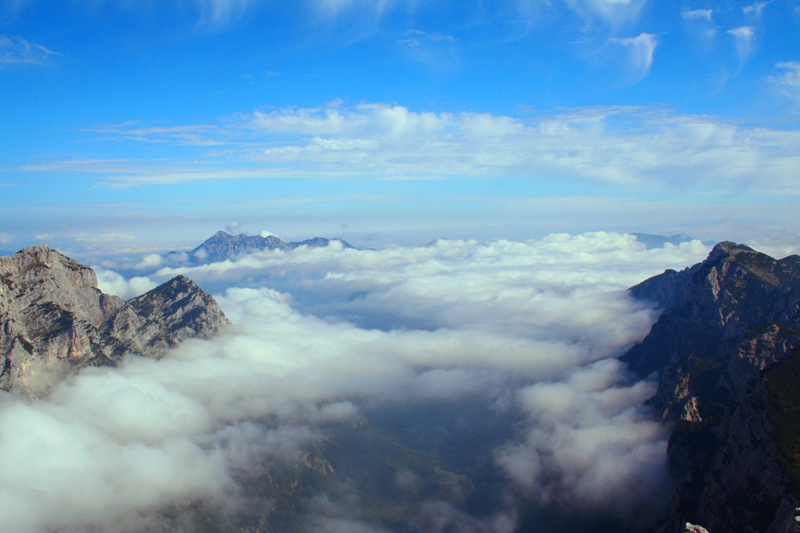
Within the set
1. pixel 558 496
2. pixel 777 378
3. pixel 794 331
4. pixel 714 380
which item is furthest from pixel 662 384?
pixel 777 378

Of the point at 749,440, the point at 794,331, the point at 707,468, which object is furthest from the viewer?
the point at 794,331

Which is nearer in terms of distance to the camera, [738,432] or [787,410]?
[787,410]

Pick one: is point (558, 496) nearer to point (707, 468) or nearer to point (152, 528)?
point (707, 468)

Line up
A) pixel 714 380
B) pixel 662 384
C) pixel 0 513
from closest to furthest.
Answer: pixel 0 513 < pixel 714 380 < pixel 662 384

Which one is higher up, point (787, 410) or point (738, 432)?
point (787, 410)

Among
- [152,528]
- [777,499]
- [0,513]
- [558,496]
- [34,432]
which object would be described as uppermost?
[777,499]

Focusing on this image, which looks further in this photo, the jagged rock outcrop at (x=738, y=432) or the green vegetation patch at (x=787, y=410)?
the jagged rock outcrop at (x=738, y=432)

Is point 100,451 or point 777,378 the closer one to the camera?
point 777,378

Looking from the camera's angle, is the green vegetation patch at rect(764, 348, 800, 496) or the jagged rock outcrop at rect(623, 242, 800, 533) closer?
the green vegetation patch at rect(764, 348, 800, 496)

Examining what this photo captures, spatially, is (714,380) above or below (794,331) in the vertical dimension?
below

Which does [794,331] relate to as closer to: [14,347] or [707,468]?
[707,468]
